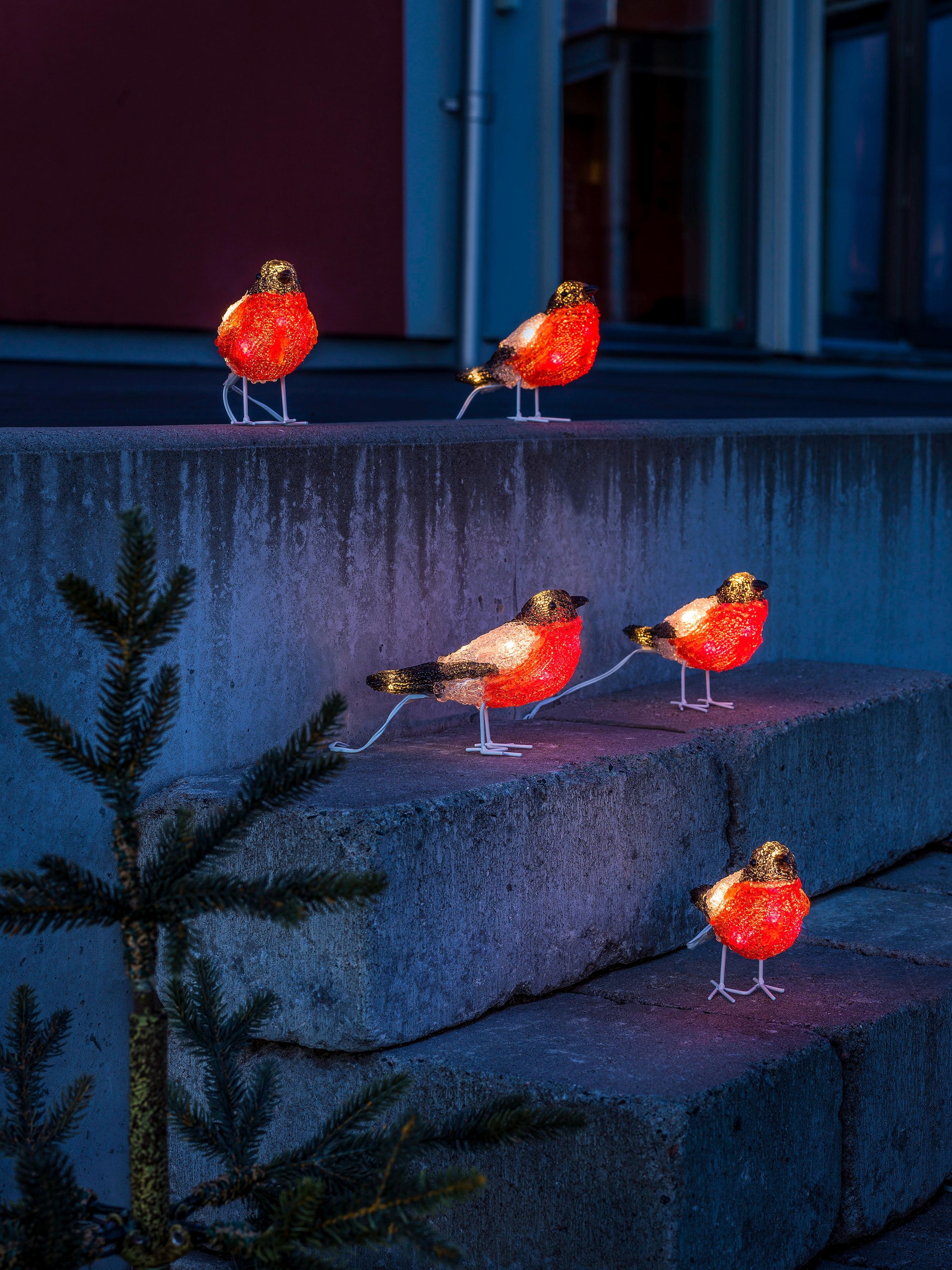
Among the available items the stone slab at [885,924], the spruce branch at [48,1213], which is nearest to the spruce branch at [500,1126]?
the spruce branch at [48,1213]

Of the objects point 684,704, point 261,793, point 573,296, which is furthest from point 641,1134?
point 573,296

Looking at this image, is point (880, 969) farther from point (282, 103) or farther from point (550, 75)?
point (550, 75)

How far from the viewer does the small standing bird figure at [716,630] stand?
3.66 metres

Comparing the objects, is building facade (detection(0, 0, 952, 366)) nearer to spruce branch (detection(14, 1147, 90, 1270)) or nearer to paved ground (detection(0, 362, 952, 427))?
paved ground (detection(0, 362, 952, 427))

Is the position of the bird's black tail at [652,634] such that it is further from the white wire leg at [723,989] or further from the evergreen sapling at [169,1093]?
the evergreen sapling at [169,1093]

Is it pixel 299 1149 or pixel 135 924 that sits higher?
pixel 135 924

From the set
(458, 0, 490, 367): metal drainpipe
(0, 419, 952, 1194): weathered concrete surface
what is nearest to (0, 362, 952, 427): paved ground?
(458, 0, 490, 367): metal drainpipe

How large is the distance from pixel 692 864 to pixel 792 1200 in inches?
35.8

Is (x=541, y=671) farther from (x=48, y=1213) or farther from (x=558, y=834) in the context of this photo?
(x=48, y=1213)

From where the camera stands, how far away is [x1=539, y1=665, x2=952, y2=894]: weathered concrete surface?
374 cm

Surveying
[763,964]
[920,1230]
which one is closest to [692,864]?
[763,964]

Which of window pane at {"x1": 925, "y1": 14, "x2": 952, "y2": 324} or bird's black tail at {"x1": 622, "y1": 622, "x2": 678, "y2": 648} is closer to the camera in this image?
bird's black tail at {"x1": 622, "y1": 622, "x2": 678, "y2": 648}

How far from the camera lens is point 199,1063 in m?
3.01

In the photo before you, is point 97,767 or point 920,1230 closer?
point 97,767
